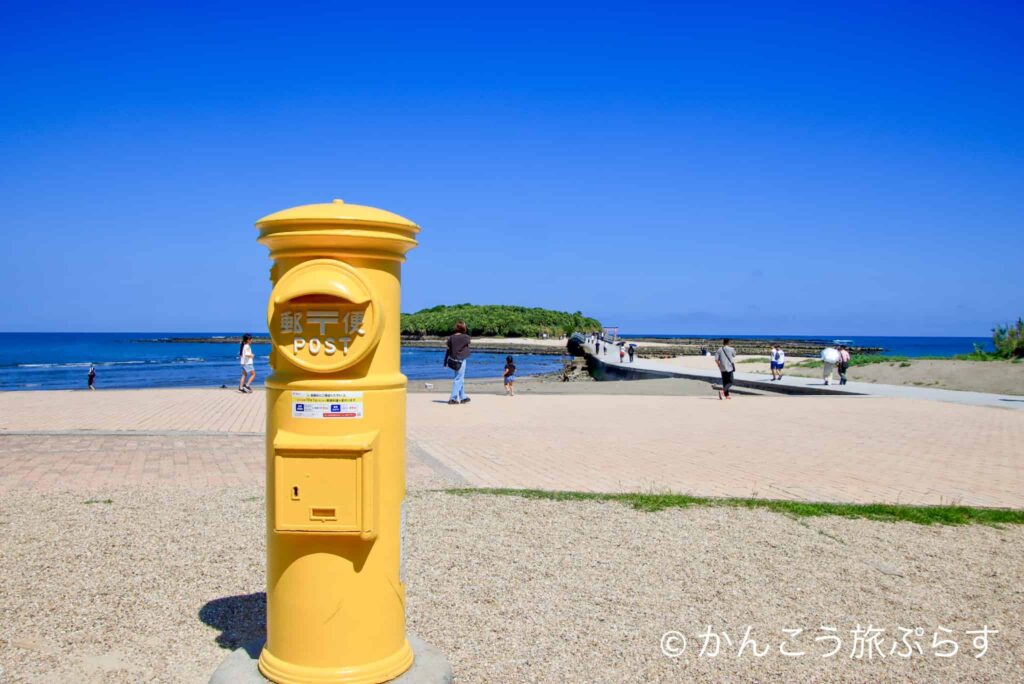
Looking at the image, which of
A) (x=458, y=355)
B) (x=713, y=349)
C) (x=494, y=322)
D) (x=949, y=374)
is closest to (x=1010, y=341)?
(x=949, y=374)

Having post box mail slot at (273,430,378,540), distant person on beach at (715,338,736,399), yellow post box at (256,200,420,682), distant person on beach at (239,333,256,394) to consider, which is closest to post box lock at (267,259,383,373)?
yellow post box at (256,200,420,682)

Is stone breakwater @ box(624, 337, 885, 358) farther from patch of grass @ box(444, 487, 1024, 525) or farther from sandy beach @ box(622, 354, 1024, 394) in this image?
patch of grass @ box(444, 487, 1024, 525)

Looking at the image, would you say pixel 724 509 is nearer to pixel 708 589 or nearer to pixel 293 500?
pixel 708 589

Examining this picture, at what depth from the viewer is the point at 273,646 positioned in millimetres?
3230

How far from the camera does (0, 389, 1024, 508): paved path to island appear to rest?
7930 mm

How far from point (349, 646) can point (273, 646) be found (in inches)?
13.7

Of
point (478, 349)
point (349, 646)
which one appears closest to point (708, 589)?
point (349, 646)

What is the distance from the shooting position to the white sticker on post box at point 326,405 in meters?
3.07

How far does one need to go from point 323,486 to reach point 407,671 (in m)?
0.89

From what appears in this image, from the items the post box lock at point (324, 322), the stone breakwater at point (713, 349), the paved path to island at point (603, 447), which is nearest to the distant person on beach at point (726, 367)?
the paved path to island at point (603, 447)

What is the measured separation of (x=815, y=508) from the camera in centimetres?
670

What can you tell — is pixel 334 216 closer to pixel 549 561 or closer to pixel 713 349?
pixel 549 561

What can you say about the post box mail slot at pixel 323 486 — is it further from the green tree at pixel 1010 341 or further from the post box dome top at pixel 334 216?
the green tree at pixel 1010 341

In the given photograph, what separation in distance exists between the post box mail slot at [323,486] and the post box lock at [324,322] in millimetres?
297
